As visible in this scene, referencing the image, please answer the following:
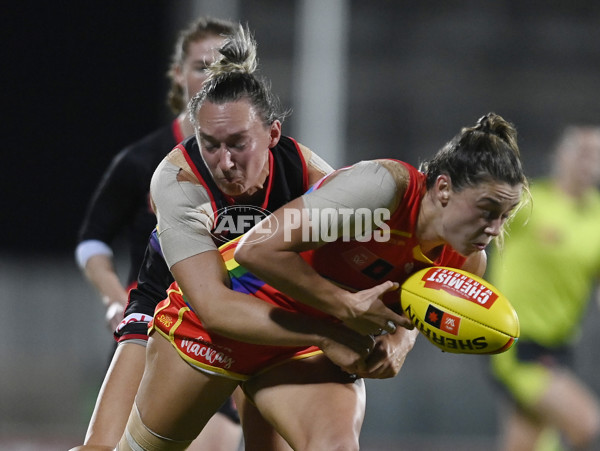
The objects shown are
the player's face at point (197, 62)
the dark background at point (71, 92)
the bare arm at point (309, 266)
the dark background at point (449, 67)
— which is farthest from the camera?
the dark background at point (71, 92)

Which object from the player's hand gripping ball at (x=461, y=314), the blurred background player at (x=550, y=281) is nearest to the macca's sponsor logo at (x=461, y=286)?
the player's hand gripping ball at (x=461, y=314)

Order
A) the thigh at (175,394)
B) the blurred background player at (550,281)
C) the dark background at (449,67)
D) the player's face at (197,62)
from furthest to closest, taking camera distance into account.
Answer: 1. the dark background at (449,67)
2. the blurred background player at (550,281)
3. the player's face at (197,62)
4. the thigh at (175,394)

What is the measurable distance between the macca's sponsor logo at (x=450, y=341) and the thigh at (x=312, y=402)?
33 cm

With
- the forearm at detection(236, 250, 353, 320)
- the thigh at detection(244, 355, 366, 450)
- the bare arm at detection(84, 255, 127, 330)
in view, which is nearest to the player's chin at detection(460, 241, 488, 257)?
the forearm at detection(236, 250, 353, 320)

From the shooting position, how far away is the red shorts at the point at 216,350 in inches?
121

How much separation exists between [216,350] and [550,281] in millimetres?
3180

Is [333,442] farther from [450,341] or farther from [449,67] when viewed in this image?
[449,67]

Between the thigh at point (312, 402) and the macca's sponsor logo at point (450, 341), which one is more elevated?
the macca's sponsor logo at point (450, 341)

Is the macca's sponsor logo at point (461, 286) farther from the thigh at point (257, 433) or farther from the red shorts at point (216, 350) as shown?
the thigh at point (257, 433)

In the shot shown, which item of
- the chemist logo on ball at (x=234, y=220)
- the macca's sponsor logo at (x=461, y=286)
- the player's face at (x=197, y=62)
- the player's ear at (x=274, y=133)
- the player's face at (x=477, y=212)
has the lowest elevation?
the macca's sponsor logo at (x=461, y=286)

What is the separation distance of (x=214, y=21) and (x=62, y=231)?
33.3 feet

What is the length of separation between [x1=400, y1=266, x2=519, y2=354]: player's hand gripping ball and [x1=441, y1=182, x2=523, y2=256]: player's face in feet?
0.40

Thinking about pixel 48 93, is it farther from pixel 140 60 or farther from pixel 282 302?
pixel 282 302

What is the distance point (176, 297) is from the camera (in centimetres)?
321
